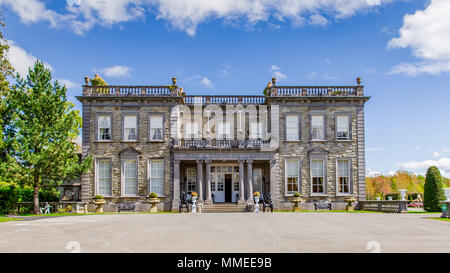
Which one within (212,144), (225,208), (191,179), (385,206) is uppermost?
(212,144)

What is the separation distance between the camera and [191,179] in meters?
32.3

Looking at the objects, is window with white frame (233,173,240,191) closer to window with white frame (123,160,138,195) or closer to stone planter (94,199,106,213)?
window with white frame (123,160,138,195)

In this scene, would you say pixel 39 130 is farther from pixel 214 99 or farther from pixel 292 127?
pixel 292 127

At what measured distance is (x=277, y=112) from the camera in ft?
102

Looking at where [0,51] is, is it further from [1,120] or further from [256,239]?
[256,239]

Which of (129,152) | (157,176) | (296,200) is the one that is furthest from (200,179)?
(296,200)

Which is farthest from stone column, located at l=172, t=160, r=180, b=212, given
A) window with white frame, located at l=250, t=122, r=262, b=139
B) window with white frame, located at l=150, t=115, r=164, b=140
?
window with white frame, located at l=250, t=122, r=262, b=139

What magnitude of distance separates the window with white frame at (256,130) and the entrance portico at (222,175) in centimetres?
204

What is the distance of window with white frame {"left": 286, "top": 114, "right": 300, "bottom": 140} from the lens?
3106cm

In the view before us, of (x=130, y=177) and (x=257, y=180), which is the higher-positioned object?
(x=130, y=177)

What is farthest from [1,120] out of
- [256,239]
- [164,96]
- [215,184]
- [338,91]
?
[338,91]

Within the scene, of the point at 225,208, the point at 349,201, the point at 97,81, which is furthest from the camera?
the point at 97,81

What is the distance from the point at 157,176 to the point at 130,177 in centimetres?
206
